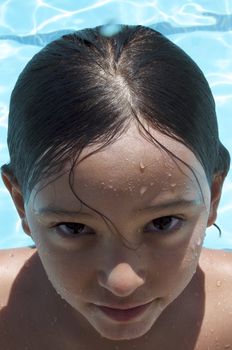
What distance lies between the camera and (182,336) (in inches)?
113

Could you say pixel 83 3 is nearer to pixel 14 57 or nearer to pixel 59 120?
pixel 14 57

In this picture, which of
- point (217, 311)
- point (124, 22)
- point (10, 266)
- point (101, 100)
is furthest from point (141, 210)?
point (124, 22)

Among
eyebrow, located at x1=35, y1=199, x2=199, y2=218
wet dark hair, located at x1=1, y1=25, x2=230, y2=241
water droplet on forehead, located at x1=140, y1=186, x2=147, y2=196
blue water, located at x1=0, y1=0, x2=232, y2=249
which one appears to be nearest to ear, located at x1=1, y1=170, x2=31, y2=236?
wet dark hair, located at x1=1, y1=25, x2=230, y2=241

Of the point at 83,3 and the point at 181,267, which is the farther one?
the point at 83,3

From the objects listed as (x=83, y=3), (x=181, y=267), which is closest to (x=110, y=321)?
(x=181, y=267)

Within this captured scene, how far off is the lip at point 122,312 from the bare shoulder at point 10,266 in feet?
3.10

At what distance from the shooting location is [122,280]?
2.00 m

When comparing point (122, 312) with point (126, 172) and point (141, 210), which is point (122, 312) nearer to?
point (141, 210)

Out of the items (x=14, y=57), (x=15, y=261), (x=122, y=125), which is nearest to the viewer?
(x=122, y=125)

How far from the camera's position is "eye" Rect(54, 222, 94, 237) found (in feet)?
6.94

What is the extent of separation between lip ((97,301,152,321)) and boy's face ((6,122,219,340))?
0.02m

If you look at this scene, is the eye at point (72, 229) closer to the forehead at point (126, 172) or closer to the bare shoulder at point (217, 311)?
the forehead at point (126, 172)

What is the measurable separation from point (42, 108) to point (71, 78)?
0.13m

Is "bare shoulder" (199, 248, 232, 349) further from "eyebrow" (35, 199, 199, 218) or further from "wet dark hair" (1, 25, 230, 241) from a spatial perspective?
"eyebrow" (35, 199, 199, 218)
